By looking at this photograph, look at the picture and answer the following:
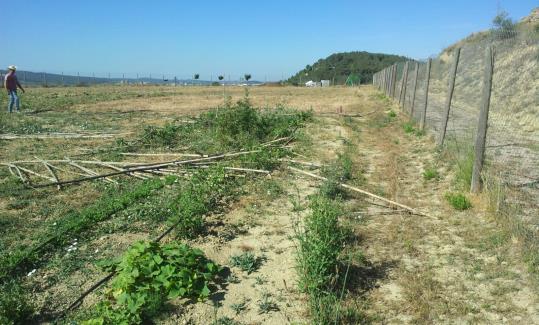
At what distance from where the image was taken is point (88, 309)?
149 inches

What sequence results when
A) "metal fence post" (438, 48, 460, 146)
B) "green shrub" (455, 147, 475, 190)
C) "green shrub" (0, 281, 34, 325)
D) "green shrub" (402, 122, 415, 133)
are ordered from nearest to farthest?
"green shrub" (0, 281, 34, 325) → "green shrub" (455, 147, 475, 190) → "metal fence post" (438, 48, 460, 146) → "green shrub" (402, 122, 415, 133)

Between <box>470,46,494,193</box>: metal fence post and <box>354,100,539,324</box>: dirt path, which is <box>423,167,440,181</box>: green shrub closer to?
<box>354,100,539,324</box>: dirt path

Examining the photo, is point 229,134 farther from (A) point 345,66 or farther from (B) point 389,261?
(A) point 345,66

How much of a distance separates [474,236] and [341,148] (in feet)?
17.0

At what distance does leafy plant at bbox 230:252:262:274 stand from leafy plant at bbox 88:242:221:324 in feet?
1.00

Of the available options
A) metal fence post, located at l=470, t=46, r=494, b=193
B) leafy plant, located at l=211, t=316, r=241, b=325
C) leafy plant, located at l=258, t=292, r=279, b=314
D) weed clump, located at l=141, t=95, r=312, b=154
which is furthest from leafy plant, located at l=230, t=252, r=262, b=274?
weed clump, located at l=141, t=95, r=312, b=154

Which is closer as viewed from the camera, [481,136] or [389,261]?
[389,261]

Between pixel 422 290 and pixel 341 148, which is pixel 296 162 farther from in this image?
pixel 422 290

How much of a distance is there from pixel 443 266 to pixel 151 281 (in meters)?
2.89

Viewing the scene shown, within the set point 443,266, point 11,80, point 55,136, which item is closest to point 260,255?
point 443,266

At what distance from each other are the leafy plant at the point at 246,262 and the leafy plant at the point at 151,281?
306 millimetres

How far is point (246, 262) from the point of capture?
452 centimetres

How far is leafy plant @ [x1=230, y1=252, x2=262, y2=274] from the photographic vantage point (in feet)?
14.6

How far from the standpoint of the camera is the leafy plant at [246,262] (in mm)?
4449
